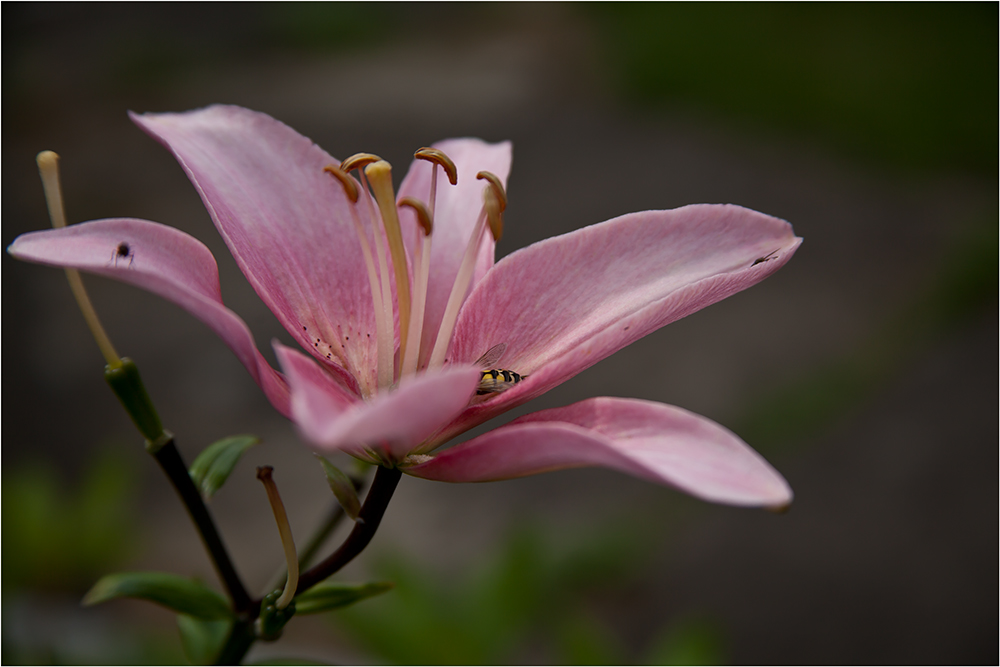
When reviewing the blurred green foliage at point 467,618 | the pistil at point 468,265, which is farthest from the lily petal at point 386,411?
the blurred green foliage at point 467,618

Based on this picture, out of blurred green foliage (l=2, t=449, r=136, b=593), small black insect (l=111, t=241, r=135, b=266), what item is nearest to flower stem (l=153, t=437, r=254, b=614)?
small black insect (l=111, t=241, r=135, b=266)

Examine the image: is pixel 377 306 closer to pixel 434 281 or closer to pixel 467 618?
pixel 434 281

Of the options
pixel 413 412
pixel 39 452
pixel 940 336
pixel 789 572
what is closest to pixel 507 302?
pixel 413 412

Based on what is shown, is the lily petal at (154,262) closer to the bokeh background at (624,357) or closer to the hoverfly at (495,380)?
the hoverfly at (495,380)

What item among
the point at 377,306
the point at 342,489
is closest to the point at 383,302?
the point at 377,306

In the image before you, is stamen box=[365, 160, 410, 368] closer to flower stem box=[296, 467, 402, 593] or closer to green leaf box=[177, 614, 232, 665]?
flower stem box=[296, 467, 402, 593]

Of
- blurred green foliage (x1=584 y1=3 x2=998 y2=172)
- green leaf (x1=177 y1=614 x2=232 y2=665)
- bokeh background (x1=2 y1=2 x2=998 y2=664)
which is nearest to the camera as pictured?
green leaf (x1=177 y1=614 x2=232 y2=665)
